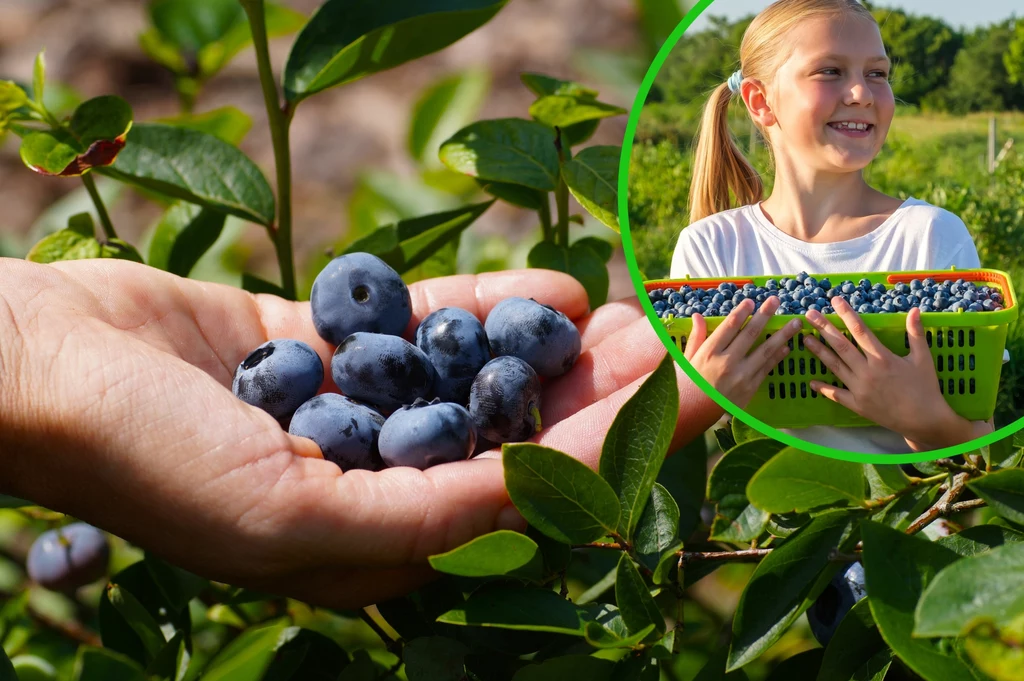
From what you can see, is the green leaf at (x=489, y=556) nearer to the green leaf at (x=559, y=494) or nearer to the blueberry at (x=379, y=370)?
the green leaf at (x=559, y=494)

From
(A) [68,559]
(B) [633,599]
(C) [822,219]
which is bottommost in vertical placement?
(A) [68,559]

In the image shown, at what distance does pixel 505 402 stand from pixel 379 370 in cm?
14

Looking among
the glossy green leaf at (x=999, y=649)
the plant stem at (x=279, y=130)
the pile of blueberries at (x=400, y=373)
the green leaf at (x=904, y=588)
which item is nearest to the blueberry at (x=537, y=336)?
the pile of blueberries at (x=400, y=373)

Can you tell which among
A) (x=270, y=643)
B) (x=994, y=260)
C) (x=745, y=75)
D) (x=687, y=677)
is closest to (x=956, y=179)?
(x=994, y=260)

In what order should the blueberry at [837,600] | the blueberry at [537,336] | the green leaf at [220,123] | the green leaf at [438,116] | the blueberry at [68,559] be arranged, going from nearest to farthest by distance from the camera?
the blueberry at [837,600]
the blueberry at [537,336]
the blueberry at [68,559]
the green leaf at [220,123]
the green leaf at [438,116]

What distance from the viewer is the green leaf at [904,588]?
51cm

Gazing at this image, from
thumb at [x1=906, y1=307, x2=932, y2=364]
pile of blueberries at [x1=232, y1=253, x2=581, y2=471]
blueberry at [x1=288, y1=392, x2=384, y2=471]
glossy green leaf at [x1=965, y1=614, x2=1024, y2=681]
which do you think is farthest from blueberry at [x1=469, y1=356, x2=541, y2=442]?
glossy green leaf at [x1=965, y1=614, x2=1024, y2=681]

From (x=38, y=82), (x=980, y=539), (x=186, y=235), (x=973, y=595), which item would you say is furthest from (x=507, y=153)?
(x=973, y=595)

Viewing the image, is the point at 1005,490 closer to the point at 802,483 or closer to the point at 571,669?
the point at 802,483

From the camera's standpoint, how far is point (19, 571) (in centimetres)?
147

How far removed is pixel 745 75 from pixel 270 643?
1.75 ft

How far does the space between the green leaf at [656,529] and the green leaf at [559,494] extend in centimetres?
4

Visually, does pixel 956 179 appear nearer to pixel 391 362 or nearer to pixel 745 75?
pixel 745 75

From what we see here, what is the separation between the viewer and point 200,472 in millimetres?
743
